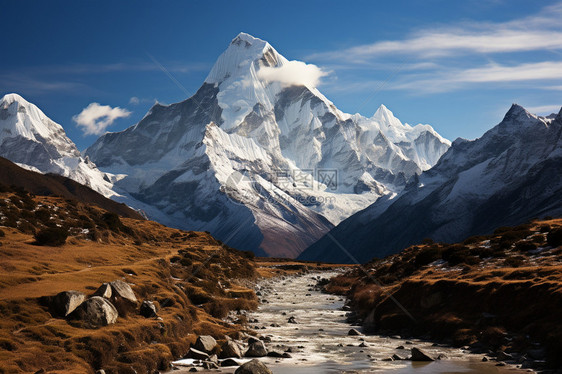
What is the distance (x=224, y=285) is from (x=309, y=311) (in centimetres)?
1527

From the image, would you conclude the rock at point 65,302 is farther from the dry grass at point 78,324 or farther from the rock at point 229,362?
the rock at point 229,362

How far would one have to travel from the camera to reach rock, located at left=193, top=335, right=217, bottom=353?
4294cm

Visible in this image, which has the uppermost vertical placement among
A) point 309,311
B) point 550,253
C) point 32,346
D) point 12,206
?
point 12,206

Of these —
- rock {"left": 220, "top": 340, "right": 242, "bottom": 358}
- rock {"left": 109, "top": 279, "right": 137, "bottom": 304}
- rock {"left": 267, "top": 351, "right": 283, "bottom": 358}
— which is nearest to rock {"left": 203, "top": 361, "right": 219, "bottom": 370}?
rock {"left": 220, "top": 340, "right": 242, "bottom": 358}

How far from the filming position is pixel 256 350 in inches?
1748

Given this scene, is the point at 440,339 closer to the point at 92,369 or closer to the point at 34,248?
the point at 92,369

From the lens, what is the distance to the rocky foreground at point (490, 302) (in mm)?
40656

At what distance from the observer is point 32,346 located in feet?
105

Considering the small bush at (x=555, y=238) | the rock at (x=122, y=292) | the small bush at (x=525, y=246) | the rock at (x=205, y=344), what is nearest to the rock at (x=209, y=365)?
the rock at (x=205, y=344)

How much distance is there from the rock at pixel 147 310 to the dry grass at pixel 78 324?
1.02 metres

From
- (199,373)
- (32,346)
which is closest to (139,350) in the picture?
(199,373)

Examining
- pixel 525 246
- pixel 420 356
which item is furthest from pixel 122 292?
pixel 525 246

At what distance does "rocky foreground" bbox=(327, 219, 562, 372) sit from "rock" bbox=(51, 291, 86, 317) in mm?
30050

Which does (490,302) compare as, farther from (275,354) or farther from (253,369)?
(253,369)
